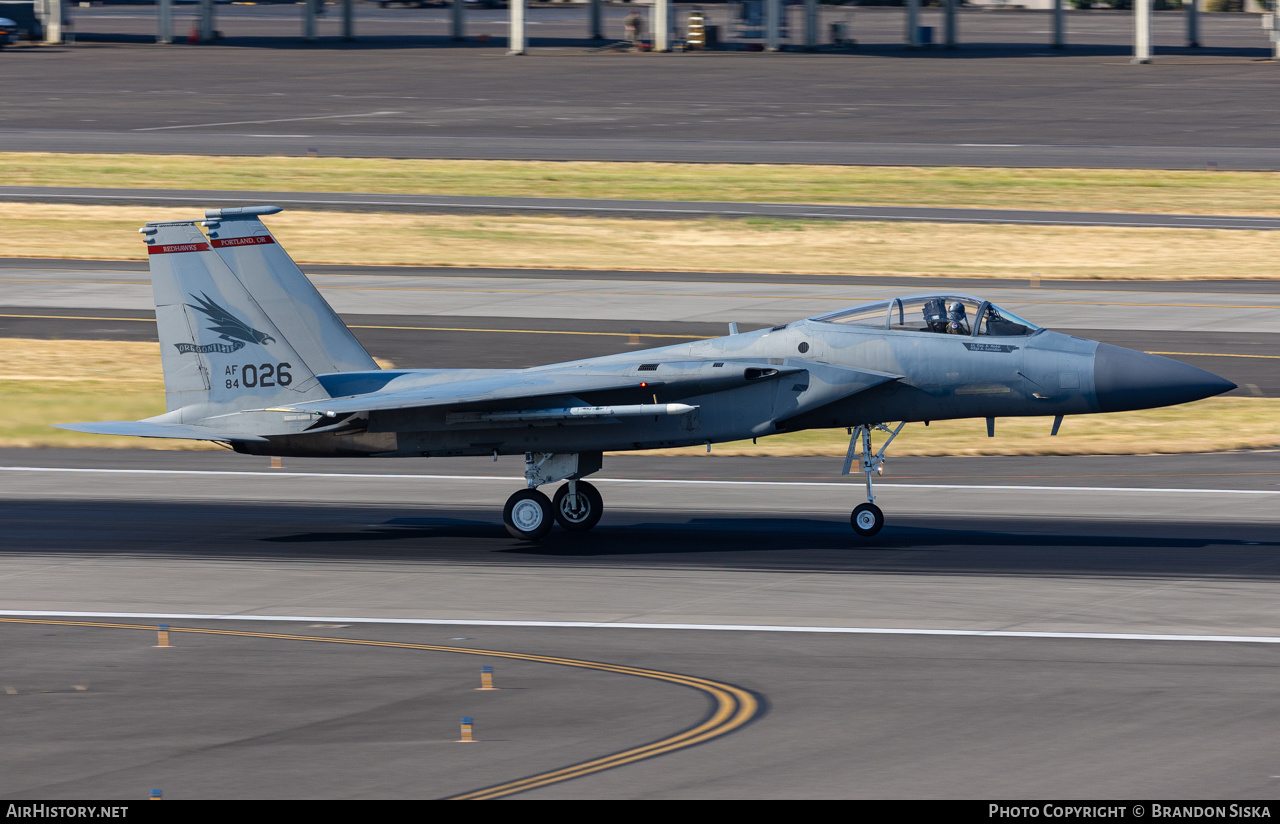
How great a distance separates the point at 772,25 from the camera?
355 feet

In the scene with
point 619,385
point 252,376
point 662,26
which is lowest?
point 619,385

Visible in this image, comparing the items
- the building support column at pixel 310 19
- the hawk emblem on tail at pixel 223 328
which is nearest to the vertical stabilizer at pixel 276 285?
the hawk emblem on tail at pixel 223 328

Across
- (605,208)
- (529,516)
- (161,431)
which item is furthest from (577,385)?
(605,208)

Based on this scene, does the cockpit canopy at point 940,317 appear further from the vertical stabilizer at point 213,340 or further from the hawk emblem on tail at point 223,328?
the hawk emblem on tail at point 223,328

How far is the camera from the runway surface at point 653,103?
68625 millimetres

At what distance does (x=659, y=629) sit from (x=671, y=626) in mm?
182

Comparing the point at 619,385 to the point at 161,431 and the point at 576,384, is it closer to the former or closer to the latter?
the point at 576,384

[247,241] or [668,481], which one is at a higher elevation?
[247,241]

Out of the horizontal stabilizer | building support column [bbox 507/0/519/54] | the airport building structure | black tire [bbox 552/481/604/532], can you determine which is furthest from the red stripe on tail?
the airport building structure

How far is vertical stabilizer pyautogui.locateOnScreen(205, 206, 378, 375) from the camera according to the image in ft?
74.4

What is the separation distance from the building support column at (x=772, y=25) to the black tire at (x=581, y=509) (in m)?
89.0

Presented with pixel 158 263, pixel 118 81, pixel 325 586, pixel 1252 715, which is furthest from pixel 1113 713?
pixel 118 81

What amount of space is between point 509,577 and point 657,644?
3.87 m

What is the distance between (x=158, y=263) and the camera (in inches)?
890
